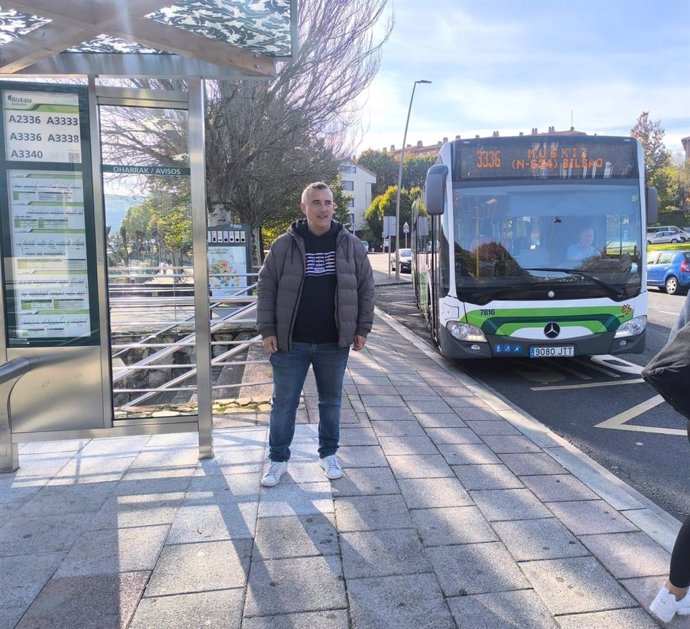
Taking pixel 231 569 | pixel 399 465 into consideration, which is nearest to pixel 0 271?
pixel 231 569

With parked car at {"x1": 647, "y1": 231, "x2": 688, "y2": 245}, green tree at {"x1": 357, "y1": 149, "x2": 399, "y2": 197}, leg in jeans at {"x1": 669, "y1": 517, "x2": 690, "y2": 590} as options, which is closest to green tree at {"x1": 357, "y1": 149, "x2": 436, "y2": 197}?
green tree at {"x1": 357, "y1": 149, "x2": 399, "y2": 197}

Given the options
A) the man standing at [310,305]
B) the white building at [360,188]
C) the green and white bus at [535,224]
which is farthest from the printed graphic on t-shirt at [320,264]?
the white building at [360,188]

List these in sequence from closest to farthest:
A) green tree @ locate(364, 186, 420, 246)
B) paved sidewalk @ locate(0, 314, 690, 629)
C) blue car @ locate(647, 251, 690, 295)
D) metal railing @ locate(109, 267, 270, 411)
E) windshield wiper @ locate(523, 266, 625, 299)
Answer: paved sidewalk @ locate(0, 314, 690, 629), metal railing @ locate(109, 267, 270, 411), windshield wiper @ locate(523, 266, 625, 299), blue car @ locate(647, 251, 690, 295), green tree @ locate(364, 186, 420, 246)

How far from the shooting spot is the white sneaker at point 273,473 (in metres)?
3.53

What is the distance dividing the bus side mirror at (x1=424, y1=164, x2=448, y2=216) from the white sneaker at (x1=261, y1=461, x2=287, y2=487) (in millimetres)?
4277

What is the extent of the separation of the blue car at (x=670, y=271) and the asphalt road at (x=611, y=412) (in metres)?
8.95

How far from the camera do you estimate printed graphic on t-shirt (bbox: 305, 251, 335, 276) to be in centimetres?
343

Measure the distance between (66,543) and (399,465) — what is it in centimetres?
215

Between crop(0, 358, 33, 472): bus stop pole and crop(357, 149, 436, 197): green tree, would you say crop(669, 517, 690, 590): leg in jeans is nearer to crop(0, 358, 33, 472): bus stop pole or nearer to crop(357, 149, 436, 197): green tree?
crop(0, 358, 33, 472): bus stop pole

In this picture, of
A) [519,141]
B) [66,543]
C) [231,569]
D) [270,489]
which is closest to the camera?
[231,569]

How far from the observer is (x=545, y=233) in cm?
693

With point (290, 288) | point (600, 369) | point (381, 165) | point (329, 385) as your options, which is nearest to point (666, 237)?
point (600, 369)

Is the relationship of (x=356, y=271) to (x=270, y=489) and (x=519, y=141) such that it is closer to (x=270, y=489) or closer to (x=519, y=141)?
(x=270, y=489)

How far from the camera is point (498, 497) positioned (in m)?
3.43
